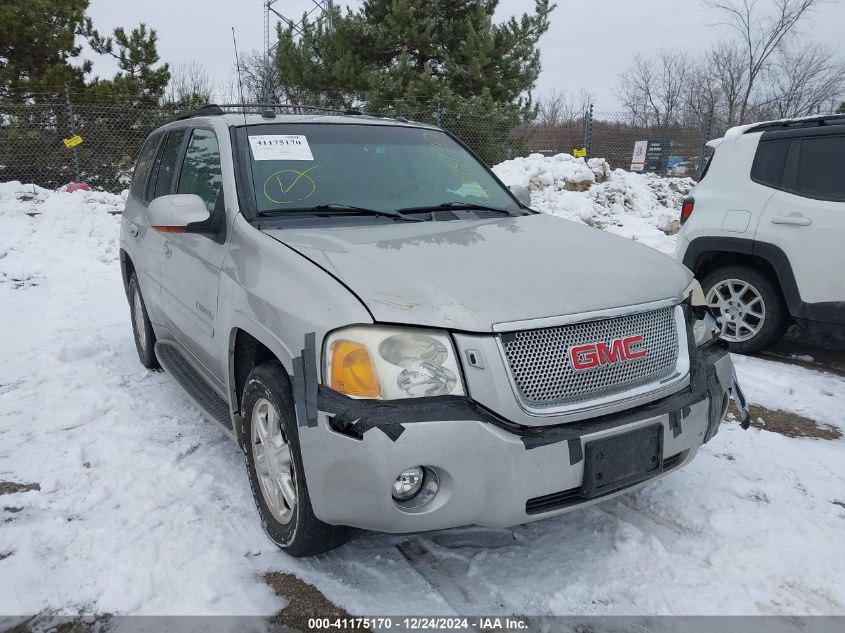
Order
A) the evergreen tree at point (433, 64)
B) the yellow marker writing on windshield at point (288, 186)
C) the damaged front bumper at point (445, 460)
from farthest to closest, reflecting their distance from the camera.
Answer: the evergreen tree at point (433, 64) → the yellow marker writing on windshield at point (288, 186) → the damaged front bumper at point (445, 460)

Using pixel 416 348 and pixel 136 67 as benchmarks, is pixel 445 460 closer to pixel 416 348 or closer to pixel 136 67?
pixel 416 348

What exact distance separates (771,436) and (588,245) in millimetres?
1854

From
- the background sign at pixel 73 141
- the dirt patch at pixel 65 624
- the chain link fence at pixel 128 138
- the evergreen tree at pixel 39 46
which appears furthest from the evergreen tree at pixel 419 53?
the dirt patch at pixel 65 624

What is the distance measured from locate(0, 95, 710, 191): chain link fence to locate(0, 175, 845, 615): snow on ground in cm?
927

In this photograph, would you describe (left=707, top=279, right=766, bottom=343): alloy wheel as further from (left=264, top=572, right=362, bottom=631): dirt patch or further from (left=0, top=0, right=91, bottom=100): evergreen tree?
(left=0, top=0, right=91, bottom=100): evergreen tree

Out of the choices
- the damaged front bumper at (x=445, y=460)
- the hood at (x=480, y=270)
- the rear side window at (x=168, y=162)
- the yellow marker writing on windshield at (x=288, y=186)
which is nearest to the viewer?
the damaged front bumper at (x=445, y=460)

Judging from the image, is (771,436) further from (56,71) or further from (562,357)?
(56,71)

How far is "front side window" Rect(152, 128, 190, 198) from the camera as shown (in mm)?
4062

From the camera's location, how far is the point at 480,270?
238 cm

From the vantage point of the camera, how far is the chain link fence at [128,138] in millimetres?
12594

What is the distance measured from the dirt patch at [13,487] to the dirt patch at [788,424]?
4047mm

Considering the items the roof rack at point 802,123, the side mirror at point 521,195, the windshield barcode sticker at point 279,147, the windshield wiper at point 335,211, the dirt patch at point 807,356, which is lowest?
the dirt patch at point 807,356

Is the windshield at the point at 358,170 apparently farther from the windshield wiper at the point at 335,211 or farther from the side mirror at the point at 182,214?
the side mirror at the point at 182,214

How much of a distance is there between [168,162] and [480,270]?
2.82 meters
